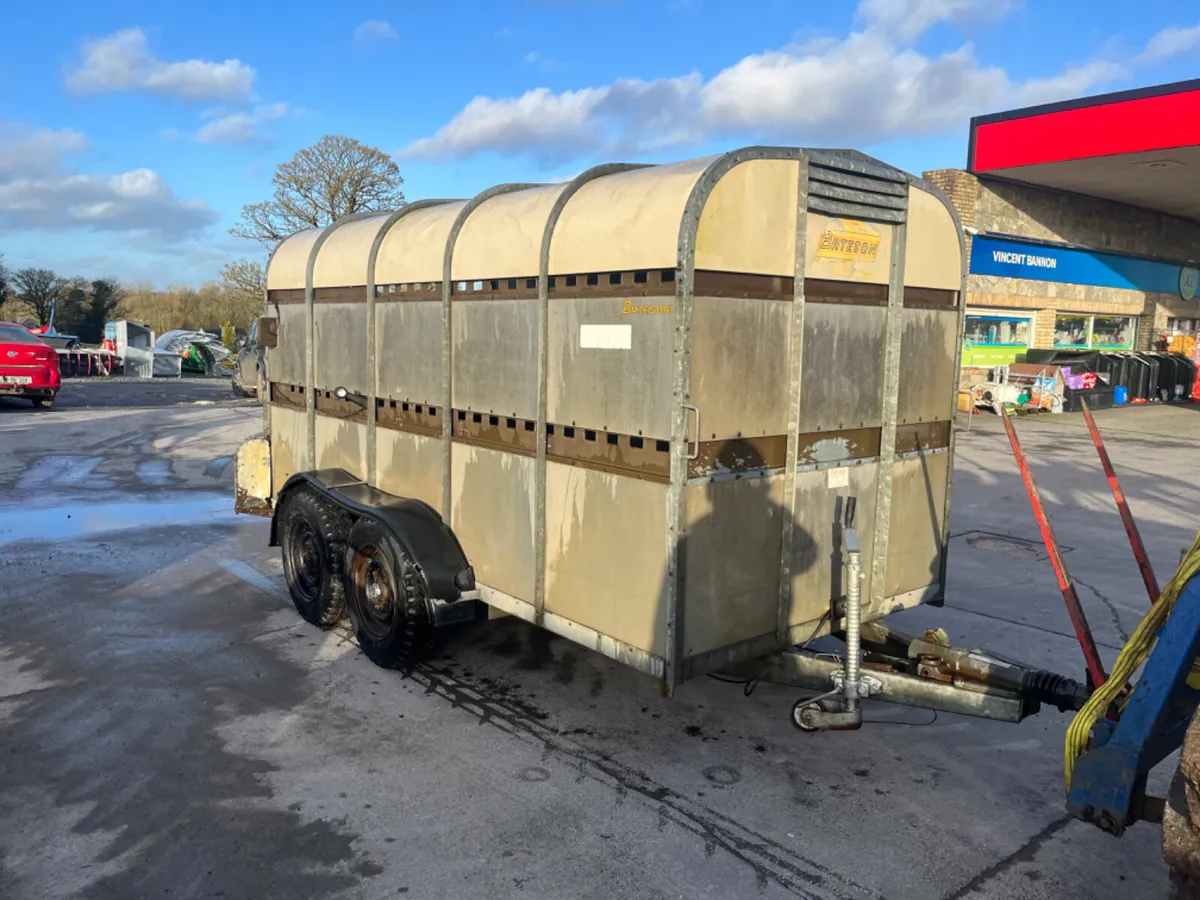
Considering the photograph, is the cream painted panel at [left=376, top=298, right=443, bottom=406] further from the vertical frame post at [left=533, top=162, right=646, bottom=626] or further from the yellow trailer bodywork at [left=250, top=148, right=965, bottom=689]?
the vertical frame post at [left=533, top=162, right=646, bottom=626]

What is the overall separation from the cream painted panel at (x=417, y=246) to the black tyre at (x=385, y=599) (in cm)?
167

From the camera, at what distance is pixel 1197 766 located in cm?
231

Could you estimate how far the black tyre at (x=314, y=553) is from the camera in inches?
243

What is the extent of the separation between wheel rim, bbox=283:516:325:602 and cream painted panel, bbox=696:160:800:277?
390 centimetres

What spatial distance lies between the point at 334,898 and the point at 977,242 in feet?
74.9

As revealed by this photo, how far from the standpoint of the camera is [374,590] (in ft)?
18.6

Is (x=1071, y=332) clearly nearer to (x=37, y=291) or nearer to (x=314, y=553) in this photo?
(x=314, y=553)

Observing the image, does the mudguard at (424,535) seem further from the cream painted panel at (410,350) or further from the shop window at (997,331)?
the shop window at (997,331)

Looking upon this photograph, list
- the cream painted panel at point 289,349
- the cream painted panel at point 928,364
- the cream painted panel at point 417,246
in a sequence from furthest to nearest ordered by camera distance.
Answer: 1. the cream painted panel at point 289,349
2. the cream painted panel at point 417,246
3. the cream painted panel at point 928,364

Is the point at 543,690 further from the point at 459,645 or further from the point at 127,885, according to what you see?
the point at 127,885

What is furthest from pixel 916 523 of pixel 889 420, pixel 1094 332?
pixel 1094 332

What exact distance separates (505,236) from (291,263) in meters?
3.20

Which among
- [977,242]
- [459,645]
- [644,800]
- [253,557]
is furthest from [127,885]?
[977,242]

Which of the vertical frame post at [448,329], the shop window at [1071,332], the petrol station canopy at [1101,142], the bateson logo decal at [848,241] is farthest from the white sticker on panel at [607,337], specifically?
the shop window at [1071,332]
